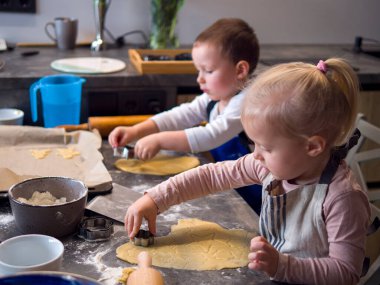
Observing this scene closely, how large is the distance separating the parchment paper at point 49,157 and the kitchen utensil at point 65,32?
100cm

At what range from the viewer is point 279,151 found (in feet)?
3.19

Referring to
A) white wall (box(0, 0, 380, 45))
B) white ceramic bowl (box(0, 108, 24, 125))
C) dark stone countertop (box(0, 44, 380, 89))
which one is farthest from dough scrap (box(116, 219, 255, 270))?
white wall (box(0, 0, 380, 45))

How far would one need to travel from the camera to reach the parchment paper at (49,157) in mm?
1281

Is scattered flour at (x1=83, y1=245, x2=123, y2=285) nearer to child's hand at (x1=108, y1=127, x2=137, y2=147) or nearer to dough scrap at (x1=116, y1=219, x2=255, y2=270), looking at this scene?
dough scrap at (x1=116, y1=219, x2=255, y2=270)

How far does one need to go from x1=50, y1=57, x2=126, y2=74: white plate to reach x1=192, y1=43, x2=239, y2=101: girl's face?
1.76ft

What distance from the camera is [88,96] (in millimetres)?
2104

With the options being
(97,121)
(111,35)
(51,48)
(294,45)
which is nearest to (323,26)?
(294,45)

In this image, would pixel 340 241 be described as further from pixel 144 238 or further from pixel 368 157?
pixel 368 157

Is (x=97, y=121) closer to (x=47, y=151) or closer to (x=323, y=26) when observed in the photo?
(x=47, y=151)

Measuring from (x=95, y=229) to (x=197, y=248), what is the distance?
0.68 feet

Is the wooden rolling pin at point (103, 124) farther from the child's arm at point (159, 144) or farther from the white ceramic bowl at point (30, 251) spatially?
the white ceramic bowl at point (30, 251)

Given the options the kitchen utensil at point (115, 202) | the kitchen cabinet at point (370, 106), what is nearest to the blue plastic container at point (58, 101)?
the kitchen utensil at point (115, 202)

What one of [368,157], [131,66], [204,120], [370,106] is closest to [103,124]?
[204,120]

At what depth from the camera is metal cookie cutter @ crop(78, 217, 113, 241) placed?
A: 3.45 feet
